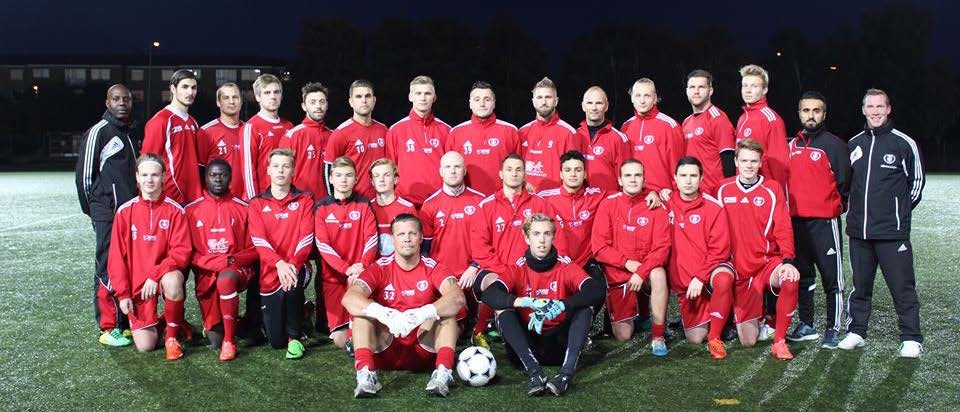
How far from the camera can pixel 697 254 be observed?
19.7 ft

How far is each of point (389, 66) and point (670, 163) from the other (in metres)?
37.9

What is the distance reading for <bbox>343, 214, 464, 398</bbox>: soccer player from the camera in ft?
15.5

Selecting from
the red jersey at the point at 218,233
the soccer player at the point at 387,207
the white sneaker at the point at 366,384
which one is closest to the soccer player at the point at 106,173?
the red jersey at the point at 218,233

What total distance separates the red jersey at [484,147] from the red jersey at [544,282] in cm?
161

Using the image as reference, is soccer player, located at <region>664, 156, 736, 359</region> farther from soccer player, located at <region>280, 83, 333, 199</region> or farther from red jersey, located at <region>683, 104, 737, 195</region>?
soccer player, located at <region>280, 83, 333, 199</region>

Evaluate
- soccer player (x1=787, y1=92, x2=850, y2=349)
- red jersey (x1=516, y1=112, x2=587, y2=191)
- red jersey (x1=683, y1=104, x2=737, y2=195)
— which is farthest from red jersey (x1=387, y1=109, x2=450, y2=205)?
soccer player (x1=787, y1=92, x2=850, y2=349)

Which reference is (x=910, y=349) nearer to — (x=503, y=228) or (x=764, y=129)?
(x=764, y=129)

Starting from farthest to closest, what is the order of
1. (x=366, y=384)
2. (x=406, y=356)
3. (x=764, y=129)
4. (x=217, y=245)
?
(x=764, y=129)
(x=217, y=245)
(x=406, y=356)
(x=366, y=384)

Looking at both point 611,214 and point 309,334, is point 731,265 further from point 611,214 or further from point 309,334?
point 309,334

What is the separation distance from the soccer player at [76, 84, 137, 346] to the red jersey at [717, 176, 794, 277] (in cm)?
454

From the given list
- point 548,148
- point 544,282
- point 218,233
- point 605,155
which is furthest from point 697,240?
point 218,233

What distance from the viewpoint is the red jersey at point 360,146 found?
6.68 meters

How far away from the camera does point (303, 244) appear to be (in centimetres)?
595

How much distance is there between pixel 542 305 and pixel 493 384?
554 millimetres
